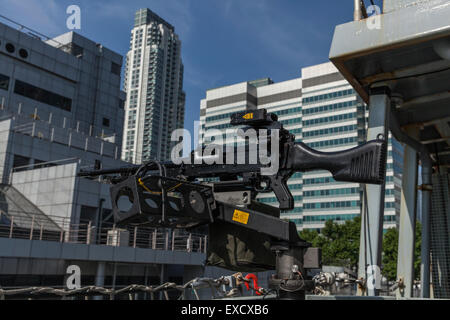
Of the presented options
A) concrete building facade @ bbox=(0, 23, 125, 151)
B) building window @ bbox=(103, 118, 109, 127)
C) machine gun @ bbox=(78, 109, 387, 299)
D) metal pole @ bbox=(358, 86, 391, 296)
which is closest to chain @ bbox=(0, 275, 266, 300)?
machine gun @ bbox=(78, 109, 387, 299)

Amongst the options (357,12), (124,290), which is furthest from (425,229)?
(124,290)

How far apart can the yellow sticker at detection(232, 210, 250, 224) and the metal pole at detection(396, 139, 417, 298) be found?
9103 mm

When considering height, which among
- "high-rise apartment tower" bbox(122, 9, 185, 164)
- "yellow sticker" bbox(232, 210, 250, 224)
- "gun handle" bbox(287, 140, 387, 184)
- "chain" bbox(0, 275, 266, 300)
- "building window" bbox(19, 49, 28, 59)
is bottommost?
"chain" bbox(0, 275, 266, 300)

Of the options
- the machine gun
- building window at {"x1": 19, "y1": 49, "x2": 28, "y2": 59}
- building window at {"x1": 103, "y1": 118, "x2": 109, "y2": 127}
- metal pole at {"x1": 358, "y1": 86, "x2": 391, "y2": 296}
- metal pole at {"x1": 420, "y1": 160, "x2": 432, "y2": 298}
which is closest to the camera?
the machine gun

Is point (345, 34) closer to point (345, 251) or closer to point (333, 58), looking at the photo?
point (333, 58)

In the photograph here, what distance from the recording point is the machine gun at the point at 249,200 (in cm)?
394

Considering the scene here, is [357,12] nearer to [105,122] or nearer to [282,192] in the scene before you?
[282,192]

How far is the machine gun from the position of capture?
155 inches

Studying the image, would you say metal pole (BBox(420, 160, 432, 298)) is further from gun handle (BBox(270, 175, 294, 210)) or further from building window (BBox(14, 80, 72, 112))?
building window (BBox(14, 80, 72, 112))

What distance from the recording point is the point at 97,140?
41.2 m

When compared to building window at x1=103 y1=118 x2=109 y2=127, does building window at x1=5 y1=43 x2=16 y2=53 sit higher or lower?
higher

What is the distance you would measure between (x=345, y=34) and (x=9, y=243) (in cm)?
1819

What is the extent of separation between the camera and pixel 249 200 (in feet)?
14.5
